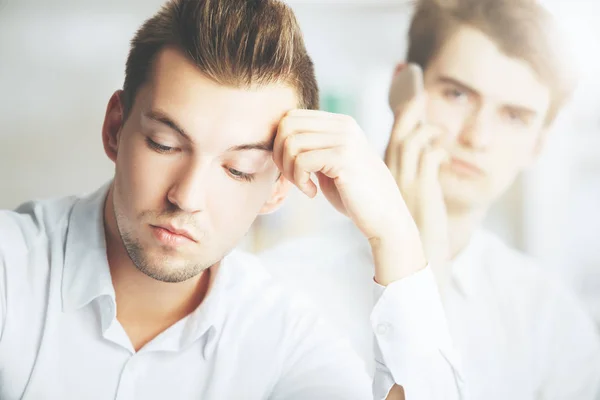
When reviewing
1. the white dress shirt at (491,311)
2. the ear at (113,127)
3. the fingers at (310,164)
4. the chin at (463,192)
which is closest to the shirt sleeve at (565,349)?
the white dress shirt at (491,311)

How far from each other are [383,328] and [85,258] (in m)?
0.63

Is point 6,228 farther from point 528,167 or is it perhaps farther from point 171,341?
point 528,167

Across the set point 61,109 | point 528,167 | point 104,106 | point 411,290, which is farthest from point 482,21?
point 61,109

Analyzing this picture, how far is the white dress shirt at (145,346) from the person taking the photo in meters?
1.22

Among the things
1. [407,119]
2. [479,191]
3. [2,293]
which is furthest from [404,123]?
[2,293]

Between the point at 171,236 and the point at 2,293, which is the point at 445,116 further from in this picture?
the point at 2,293

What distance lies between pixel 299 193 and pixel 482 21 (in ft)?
1.97

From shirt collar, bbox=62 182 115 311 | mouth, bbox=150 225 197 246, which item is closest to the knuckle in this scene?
mouth, bbox=150 225 197 246

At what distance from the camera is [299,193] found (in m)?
1.49

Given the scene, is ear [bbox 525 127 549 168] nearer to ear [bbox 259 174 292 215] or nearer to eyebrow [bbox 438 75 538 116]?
eyebrow [bbox 438 75 538 116]

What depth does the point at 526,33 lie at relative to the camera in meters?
1.46

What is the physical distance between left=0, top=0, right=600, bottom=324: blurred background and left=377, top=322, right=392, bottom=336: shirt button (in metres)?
0.32

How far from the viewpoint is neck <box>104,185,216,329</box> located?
131cm

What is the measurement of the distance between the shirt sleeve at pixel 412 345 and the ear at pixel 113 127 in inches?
24.3
